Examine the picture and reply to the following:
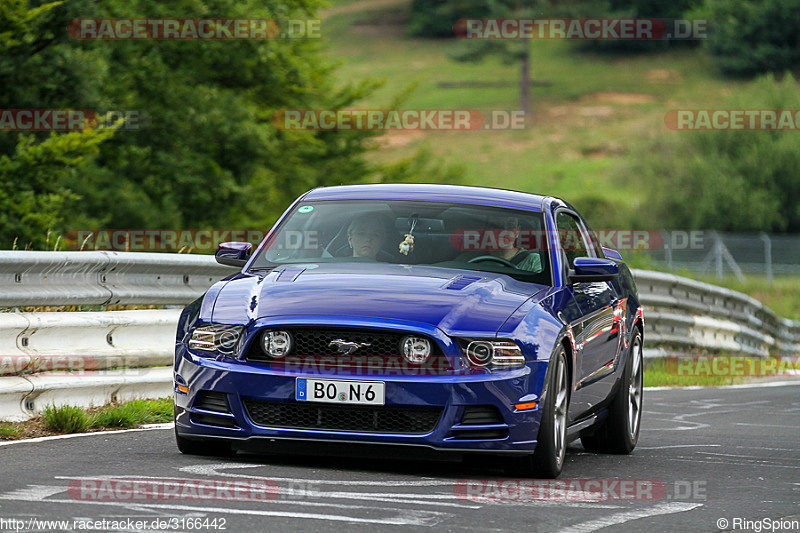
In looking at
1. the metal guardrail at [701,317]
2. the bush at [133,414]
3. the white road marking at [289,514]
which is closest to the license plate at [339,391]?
the white road marking at [289,514]

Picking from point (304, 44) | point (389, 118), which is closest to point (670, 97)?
point (389, 118)

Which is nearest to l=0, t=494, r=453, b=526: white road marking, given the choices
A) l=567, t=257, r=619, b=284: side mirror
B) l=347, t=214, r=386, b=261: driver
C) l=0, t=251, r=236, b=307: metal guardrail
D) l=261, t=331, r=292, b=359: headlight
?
l=261, t=331, r=292, b=359: headlight

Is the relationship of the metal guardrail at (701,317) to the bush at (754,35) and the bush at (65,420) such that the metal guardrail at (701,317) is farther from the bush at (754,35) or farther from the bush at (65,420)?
the bush at (754,35)

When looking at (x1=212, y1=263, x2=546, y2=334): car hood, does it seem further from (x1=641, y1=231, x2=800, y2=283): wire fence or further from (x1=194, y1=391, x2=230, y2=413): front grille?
(x1=641, y1=231, x2=800, y2=283): wire fence

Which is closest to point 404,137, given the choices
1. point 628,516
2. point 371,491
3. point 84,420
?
point 84,420

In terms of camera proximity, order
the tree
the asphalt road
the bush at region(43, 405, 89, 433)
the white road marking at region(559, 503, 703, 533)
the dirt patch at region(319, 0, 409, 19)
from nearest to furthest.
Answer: the asphalt road
the white road marking at region(559, 503, 703, 533)
the bush at region(43, 405, 89, 433)
the tree
the dirt patch at region(319, 0, 409, 19)

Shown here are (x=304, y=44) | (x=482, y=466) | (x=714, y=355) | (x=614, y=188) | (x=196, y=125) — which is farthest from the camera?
(x=614, y=188)

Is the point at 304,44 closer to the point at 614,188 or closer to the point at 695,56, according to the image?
the point at 614,188

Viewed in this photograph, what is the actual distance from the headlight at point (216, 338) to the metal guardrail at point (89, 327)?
172 centimetres

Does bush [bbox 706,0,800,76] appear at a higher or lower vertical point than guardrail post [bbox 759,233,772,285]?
higher

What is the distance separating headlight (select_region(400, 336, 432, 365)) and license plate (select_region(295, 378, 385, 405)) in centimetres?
20

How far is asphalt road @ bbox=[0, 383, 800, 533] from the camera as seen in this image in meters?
5.86

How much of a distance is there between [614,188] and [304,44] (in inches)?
2059

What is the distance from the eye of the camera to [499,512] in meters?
6.29
